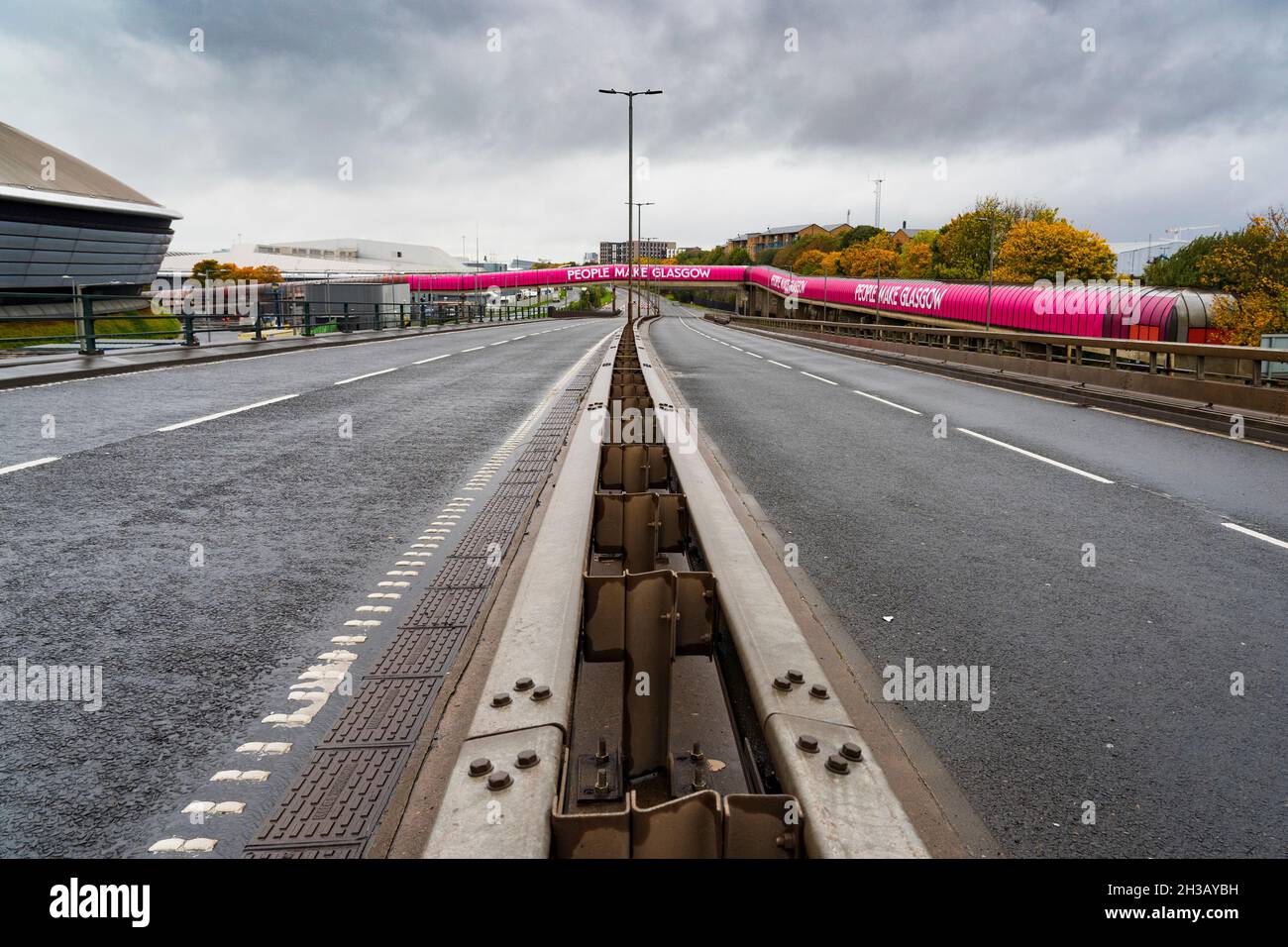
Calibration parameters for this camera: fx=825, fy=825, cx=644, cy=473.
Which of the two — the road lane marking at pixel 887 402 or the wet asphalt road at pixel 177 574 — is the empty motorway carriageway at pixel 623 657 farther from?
the road lane marking at pixel 887 402

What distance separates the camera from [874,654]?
3846mm

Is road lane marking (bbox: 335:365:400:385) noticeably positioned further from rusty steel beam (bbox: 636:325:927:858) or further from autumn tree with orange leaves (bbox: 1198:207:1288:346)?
autumn tree with orange leaves (bbox: 1198:207:1288:346)

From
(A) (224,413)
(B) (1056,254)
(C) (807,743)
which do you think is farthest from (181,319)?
(B) (1056,254)

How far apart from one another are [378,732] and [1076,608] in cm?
369

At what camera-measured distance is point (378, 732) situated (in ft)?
9.48

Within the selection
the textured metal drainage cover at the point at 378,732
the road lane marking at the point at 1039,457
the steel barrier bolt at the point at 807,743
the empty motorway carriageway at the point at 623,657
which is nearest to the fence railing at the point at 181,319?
the empty motorway carriageway at the point at 623,657

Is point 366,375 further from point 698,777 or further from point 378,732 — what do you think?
point 698,777

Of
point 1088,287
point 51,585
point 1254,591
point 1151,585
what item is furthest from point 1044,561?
point 1088,287

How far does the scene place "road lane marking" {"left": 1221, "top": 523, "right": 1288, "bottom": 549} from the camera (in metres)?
6.02

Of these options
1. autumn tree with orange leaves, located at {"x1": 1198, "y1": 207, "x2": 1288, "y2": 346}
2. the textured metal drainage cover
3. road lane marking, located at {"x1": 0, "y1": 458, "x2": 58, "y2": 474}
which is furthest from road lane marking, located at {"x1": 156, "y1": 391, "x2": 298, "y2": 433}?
autumn tree with orange leaves, located at {"x1": 1198, "y1": 207, "x2": 1288, "y2": 346}

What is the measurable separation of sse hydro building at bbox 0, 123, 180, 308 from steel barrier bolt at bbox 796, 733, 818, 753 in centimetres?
7752

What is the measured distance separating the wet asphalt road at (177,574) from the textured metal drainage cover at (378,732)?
102mm

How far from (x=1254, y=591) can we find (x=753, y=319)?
77.5 metres
